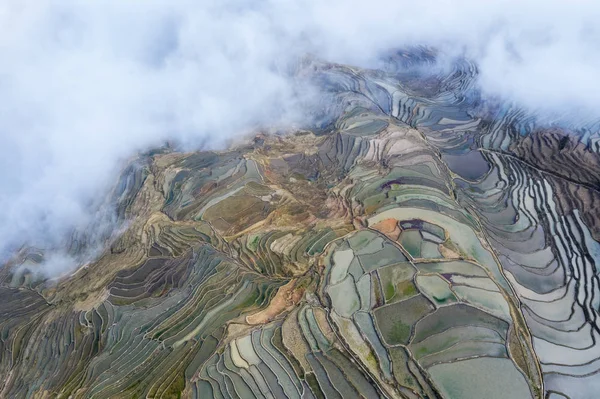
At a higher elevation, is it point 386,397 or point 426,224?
point 426,224

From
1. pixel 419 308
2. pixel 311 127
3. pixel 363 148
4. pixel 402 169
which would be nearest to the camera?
pixel 419 308

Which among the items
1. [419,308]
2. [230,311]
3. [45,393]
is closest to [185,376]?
[230,311]

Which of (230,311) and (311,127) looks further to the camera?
(311,127)

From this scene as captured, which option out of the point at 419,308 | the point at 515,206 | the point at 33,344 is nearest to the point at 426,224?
the point at 419,308

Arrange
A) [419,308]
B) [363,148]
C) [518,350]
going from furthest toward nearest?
1. [363,148]
2. [419,308]
3. [518,350]

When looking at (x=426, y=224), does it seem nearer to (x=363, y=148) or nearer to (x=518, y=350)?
(x=518, y=350)

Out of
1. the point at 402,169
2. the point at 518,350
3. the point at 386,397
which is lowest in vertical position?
the point at 386,397
